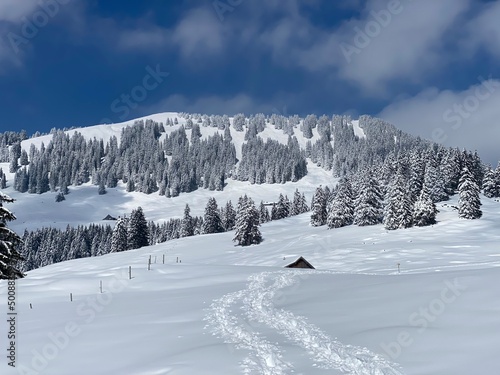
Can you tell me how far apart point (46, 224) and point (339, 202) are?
126208mm

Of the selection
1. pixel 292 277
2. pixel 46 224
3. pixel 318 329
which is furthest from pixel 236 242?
pixel 46 224

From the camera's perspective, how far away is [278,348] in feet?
36.9

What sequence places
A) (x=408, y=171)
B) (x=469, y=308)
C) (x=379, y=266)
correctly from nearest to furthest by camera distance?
(x=469, y=308) → (x=379, y=266) → (x=408, y=171)

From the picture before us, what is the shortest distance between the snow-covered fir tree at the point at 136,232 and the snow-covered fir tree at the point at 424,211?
5128cm

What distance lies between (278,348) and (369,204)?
6399 cm

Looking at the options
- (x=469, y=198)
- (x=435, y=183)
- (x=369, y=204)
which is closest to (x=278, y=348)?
(x=469, y=198)

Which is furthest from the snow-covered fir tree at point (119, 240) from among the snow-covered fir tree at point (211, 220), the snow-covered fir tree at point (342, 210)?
the snow-covered fir tree at point (342, 210)

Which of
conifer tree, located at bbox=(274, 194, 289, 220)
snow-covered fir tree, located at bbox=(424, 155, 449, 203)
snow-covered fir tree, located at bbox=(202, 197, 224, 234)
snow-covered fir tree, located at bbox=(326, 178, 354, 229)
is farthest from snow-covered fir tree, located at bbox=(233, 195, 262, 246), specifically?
conifer tree, located at bbox=(274, 194, 289, 220)

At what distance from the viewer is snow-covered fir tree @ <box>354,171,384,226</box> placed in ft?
235

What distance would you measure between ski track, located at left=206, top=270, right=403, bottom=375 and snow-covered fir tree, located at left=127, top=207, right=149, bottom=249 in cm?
6688

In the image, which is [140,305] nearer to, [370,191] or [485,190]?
[370,191]

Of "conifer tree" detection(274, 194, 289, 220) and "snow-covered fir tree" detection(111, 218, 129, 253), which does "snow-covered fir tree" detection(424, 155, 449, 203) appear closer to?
"conifer tree" detection(274, 194, 289, 220)

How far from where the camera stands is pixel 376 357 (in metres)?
10.2

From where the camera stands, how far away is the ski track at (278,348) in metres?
9.59
